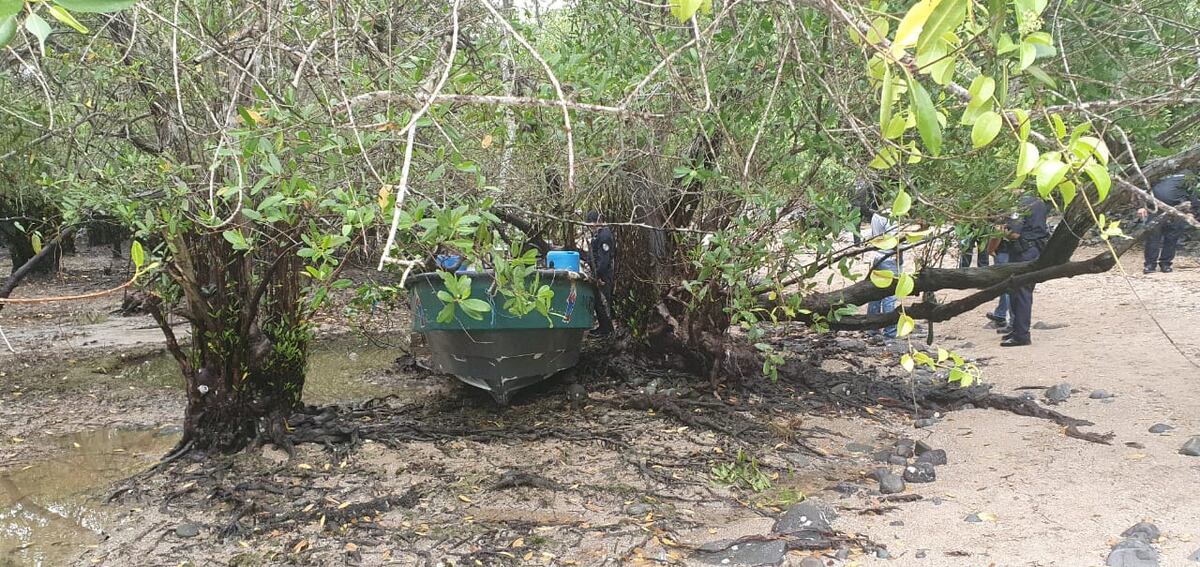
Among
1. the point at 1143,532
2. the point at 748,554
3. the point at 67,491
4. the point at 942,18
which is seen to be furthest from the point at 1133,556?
the point at 67,491

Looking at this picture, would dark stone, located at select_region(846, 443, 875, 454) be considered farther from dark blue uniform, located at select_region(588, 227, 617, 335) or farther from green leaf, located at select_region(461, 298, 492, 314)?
green leaf, located at select_region(461, 298, 492, 314)

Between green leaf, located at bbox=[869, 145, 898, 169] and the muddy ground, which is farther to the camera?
the muddy ground

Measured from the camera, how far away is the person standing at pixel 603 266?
8.14 metres

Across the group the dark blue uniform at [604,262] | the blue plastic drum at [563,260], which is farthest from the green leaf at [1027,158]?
the dark blue uniform at [604,262]

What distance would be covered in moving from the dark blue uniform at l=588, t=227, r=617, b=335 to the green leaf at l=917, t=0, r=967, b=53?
6683 mm

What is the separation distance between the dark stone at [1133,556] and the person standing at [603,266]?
513cm

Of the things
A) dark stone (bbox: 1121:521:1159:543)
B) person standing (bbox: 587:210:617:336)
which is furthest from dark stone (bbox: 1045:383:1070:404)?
person standing (bbox: 587:210:617:336)

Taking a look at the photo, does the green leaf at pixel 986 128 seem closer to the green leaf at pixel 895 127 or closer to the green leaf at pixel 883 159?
the green leaf at pixel 895 127

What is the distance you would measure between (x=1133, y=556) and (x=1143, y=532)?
31 cm

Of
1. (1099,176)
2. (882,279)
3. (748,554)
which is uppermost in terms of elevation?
(1099,176)

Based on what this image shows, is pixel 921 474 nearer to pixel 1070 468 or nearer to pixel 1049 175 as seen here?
pixel 1070 468

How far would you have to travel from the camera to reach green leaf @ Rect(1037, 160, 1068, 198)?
1434 mm

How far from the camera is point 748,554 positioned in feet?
13.8

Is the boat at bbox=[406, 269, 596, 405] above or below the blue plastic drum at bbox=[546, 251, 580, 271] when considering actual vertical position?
below
